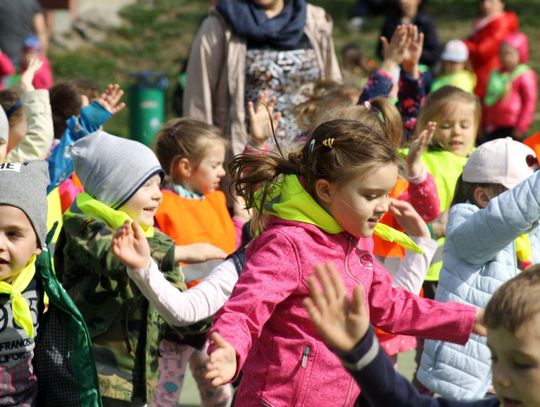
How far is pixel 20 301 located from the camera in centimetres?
388

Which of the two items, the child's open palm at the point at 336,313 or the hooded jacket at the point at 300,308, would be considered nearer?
the child's open palm at the point at 336,313

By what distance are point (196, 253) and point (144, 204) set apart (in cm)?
29

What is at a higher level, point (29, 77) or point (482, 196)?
point (482, 196)

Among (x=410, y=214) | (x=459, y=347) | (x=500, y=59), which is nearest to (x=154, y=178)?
(x=410, y=214)

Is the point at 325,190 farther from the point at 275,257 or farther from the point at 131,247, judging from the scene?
the point at 131,247

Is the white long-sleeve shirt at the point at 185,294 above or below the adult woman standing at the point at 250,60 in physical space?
above

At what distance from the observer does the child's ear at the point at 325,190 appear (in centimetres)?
385

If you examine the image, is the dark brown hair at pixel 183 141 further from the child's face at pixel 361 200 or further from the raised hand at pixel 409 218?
the child's face at pixel 361 200

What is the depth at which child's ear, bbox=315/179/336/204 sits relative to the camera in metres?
3.85

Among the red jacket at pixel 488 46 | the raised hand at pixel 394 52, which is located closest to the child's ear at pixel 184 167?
the raised hand at pixel 394 52

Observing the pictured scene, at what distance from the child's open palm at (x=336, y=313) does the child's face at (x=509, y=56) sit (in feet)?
34.1

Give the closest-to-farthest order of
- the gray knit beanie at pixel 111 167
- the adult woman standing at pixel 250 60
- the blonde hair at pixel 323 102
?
1. the gray knit beanie at pixel 111 167
2. the blonde hair at pixel 323 102
3. the adult woman standing at pixel 250 60

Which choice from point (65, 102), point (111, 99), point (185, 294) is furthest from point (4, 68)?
point (185, 294)

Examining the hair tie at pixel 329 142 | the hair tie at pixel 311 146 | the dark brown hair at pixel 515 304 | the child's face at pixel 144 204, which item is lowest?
the child's face at pixel 144 204
